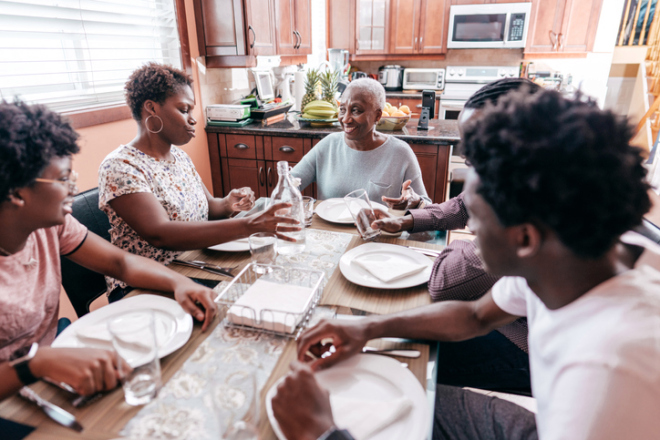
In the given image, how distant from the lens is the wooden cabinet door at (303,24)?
3450mm

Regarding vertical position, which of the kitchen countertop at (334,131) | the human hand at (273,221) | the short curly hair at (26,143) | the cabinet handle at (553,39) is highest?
the cabinet handle at (553,39)

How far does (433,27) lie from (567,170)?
15.5ft

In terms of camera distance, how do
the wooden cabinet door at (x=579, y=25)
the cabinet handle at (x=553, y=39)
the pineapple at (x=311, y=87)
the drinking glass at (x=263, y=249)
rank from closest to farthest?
the drinking glass at (x=263, y=249), the pineapple at (x=311, y=87), the wooden cabinet door at (x=579, y=25), the cabinet handle at (x=553, y=39)

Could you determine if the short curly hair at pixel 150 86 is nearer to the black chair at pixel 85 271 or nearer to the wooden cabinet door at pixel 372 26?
the black chair at pixel 85 271

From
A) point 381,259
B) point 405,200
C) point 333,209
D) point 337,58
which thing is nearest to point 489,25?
→ point 337,58

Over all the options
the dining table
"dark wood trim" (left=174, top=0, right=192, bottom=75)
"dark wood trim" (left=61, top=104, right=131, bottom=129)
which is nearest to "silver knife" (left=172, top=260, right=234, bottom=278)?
the dining table

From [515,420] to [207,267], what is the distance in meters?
0.88

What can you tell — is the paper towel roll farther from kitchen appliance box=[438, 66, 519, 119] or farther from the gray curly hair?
kitchen appliance box=[438, 66, 519, 119]

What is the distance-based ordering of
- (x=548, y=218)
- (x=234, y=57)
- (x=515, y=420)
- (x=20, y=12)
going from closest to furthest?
1. (x=548, y=218)
2. (x=515, y=420)
3. (x=20, y=12)
4. (x=234, y=57)

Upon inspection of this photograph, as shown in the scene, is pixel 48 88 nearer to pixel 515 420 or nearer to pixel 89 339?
pixel 89 339

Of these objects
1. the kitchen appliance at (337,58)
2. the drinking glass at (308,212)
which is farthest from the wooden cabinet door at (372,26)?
the drinking glass at (308,212)

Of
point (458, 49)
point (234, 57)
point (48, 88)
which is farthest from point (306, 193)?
point (458, 49)

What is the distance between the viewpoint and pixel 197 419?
0.66 meters

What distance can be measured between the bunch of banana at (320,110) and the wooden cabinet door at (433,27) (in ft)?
8.09
